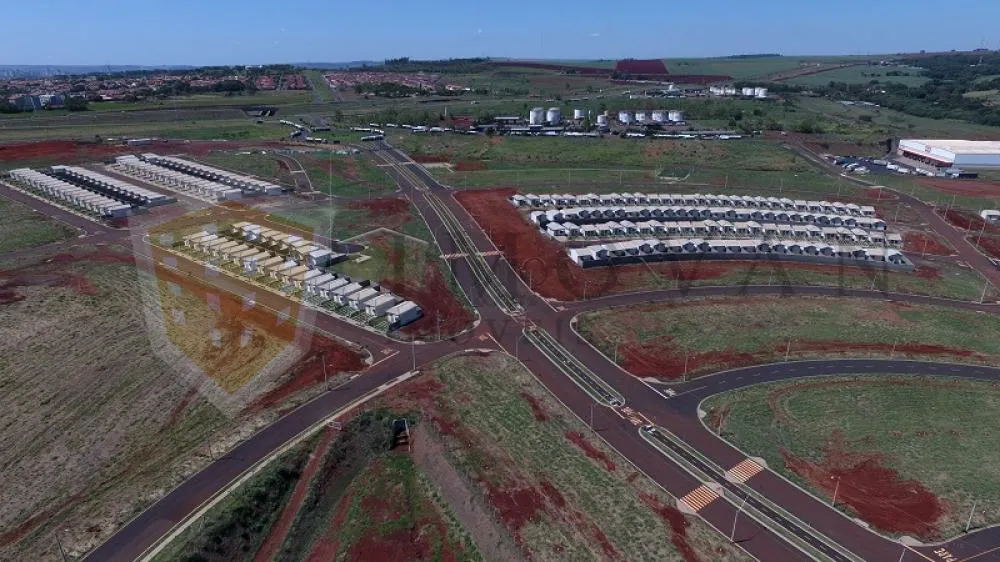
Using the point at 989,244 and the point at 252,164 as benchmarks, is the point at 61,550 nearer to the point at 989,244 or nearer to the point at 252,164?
the point at 252,164

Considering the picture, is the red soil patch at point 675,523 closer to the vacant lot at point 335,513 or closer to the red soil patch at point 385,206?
the vacant lot at point 335,513

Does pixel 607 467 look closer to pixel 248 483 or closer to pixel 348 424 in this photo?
pixel 348 424

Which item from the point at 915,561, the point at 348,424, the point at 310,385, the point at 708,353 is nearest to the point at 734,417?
the point at 708,353

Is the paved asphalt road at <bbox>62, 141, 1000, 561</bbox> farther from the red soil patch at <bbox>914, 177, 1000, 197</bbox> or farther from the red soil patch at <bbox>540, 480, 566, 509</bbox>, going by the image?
the red soil patch at <bbox>914, 177, 1000, 197</bbox>

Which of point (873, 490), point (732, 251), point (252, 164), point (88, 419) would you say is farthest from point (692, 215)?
point (252, 164)

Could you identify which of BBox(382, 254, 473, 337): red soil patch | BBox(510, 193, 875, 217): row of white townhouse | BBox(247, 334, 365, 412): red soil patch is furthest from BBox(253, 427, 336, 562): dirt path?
BBox(510, 193, 875, 217): row of white townhouse

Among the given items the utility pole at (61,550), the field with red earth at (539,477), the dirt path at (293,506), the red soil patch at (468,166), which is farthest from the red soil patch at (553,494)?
the red soil patch at (468,166)
